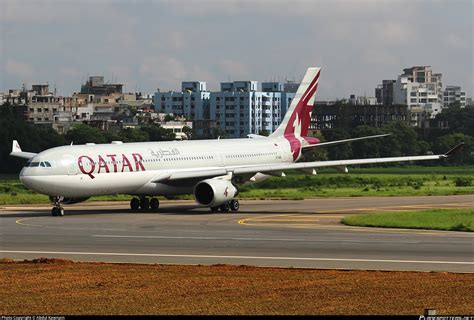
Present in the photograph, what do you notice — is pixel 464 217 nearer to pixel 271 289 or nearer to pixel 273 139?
pixel 273 139

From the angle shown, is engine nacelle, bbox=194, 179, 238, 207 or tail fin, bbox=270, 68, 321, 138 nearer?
engine nacelle, bbox=194, 179, 238, 207

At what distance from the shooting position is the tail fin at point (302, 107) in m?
72.4

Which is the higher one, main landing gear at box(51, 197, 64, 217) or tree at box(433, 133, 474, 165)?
main landing gear at box(51, 197, 64, 217)

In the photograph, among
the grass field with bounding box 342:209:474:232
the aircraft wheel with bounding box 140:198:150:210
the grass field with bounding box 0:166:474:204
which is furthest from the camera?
the grass field with bounding box 0:166:474:204

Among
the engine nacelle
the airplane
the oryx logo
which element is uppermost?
the oryx logo

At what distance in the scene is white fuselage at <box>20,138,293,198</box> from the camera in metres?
54.0

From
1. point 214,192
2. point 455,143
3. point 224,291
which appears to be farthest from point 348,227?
point 455,143

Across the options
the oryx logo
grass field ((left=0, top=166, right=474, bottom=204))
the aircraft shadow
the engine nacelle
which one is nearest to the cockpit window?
the aircraft shadow

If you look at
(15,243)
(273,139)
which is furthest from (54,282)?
(273,139)

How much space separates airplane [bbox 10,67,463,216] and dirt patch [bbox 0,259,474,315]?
22.2 metres

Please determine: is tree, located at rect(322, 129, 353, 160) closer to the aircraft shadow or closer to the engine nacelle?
the aircraft shadow

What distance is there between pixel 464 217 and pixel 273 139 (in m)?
20.3

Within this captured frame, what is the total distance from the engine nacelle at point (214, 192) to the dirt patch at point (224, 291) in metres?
24.8

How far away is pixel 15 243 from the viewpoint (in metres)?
41.3
